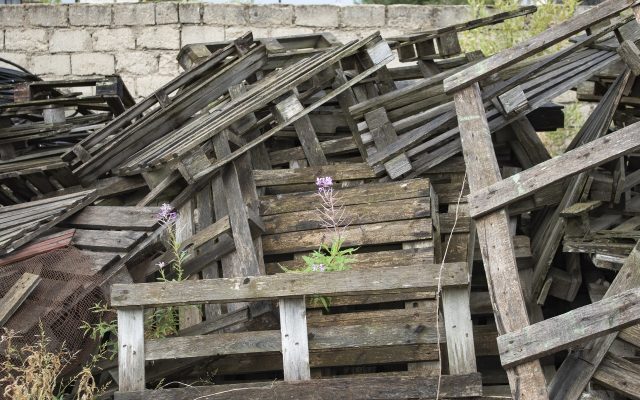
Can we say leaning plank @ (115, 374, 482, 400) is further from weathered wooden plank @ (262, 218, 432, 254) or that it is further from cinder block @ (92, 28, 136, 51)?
cinder block @ (92, 28, 136, 51)

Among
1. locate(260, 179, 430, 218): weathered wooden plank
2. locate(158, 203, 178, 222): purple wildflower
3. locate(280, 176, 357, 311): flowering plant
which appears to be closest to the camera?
locate(280, 176, 357, 311): flowering plant

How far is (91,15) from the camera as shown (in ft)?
36.2

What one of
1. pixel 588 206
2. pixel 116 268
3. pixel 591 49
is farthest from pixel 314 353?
pixel 591 49

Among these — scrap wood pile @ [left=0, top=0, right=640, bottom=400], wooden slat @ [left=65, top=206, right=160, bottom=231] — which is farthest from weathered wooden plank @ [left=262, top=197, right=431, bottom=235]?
wooden slat @ [left=65, top=206, right=160, bottom=231]

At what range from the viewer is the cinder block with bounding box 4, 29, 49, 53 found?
11078 millimetres

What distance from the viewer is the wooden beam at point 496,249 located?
14.4 feet

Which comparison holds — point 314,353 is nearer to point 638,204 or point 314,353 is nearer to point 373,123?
point 373,123

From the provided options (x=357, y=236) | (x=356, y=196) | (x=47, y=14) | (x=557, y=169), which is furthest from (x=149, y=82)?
(x=557, y=169)

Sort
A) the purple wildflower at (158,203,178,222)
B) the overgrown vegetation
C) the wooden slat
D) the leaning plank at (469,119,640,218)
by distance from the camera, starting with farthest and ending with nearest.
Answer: the wooden slat
the purple wildflower at (158,203,178,222)
the overgrown vegetation
the leaning plank at (469,119,640,218)

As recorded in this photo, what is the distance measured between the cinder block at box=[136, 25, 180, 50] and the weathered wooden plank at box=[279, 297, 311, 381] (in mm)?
6734

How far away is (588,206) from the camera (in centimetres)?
625

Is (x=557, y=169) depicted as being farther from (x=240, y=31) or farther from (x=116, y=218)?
(x=240, y=31)

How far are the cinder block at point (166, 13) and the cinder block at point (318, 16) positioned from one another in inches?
55.4

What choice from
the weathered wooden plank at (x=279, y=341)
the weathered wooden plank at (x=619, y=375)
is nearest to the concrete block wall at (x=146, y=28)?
the weathered wooden plank at (x=279, y=341)
